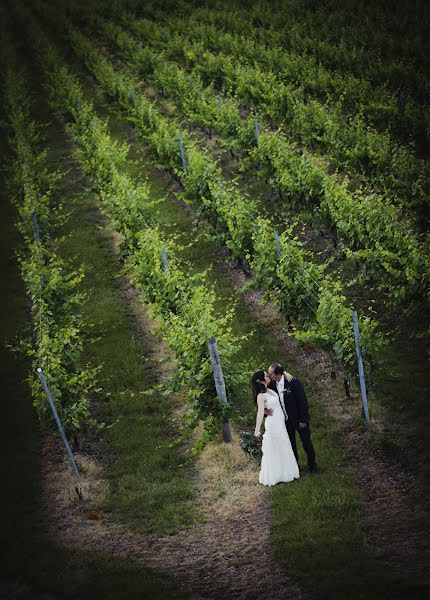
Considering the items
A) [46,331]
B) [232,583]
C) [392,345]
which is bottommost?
[392,345]

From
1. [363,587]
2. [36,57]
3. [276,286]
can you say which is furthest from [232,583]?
[36,57]

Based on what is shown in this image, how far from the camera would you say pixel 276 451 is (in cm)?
909

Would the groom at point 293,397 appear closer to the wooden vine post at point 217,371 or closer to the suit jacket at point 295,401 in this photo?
the suit jacket at point 295,401

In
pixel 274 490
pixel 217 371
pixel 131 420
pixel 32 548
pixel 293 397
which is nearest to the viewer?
pixel 32 548

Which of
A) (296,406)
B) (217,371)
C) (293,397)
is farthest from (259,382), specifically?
(217,371)

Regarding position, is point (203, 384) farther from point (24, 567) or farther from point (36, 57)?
point (36, 57)

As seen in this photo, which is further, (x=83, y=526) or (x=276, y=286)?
→ (x=276, y=286)

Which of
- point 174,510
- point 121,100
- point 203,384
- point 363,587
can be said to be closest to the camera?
point 363,587

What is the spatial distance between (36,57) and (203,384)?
41.3m

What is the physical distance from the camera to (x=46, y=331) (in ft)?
38.3

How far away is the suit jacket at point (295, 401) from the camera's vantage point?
29.0ft

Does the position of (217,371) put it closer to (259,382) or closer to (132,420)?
(259,382)

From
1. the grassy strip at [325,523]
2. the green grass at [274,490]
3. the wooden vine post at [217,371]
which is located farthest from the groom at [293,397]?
the wooden vine post at [217,371]

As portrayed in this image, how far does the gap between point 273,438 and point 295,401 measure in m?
0.59
